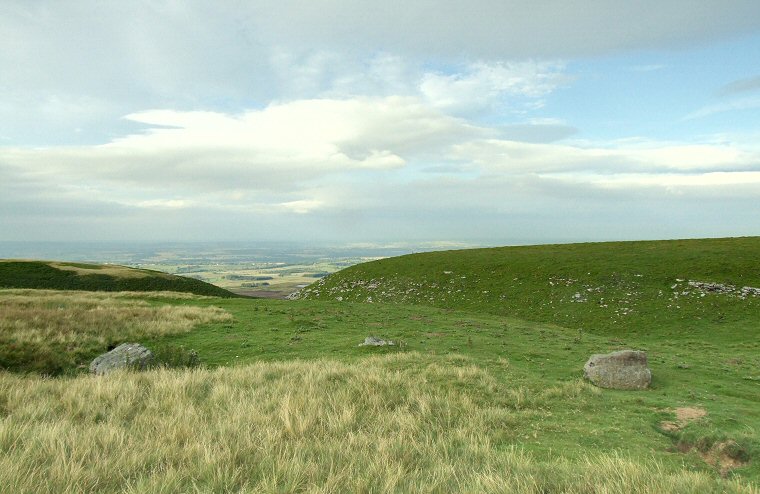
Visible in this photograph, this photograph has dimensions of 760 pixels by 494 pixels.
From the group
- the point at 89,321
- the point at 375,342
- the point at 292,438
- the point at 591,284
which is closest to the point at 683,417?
the point at 292,438

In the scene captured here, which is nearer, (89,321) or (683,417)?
(683,417)

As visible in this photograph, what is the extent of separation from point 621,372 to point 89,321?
29448mm

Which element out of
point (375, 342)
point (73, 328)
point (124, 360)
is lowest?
point (375, 342)

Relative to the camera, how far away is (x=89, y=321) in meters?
25.2

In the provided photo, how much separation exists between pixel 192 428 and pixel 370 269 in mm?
59127

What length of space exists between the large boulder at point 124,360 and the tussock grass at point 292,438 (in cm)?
352

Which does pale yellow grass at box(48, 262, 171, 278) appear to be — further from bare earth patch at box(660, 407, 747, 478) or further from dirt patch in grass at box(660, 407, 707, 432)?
bare earth patch at box(660, 407, 747, 478)

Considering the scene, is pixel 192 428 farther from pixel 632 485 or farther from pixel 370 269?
pixel 370 269

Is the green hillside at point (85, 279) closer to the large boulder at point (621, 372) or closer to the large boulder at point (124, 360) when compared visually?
the large boulder at point (124, 360)

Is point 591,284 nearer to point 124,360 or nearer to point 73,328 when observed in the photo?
point 124,360

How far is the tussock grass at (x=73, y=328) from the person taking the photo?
1803 cm

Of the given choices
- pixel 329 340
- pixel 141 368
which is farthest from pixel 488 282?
pixel 141 368

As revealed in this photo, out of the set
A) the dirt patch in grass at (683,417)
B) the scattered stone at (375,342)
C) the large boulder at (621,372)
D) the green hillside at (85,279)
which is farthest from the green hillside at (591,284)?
the green hillside at (85,279)

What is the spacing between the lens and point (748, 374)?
18250mm
